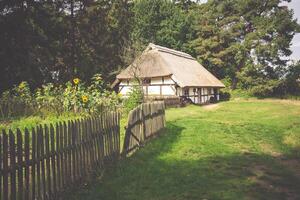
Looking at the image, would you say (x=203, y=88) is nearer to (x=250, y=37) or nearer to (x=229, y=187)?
(x=250, y=37)

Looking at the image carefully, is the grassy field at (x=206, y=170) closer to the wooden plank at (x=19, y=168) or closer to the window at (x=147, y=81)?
the wooden plank at (x=19, y=168)

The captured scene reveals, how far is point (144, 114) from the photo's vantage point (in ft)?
38.3

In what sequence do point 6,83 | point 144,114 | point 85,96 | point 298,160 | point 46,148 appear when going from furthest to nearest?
point 6,83 < point 85,96 < point 144,114 < point 298,160 < point 46,148

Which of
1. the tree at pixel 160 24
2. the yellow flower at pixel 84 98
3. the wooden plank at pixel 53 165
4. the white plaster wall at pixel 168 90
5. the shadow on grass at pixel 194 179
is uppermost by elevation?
the tree at pixel 160 24

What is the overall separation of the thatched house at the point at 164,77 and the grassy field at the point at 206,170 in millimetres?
18789

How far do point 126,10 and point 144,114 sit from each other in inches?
1403

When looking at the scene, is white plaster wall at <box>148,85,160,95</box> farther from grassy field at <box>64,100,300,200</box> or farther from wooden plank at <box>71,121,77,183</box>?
wooden plank at <box>71,121,77,183</box>

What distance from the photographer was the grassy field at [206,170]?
6.80m

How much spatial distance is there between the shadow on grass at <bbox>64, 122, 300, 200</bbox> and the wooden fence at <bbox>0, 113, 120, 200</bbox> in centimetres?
44

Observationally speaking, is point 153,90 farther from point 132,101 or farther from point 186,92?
point 132,101

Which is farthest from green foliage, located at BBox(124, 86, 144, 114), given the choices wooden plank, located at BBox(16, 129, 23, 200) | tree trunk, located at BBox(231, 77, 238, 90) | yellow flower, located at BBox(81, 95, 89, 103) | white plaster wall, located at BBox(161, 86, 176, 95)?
tree trunk, located at BBox(231, 77, 238, 90)

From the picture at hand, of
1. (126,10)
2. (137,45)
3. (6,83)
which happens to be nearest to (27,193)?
(6,83)

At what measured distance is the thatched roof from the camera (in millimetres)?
32775

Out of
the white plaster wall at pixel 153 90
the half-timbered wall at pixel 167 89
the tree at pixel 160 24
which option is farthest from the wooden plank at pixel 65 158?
the tree at pixel 160 24
